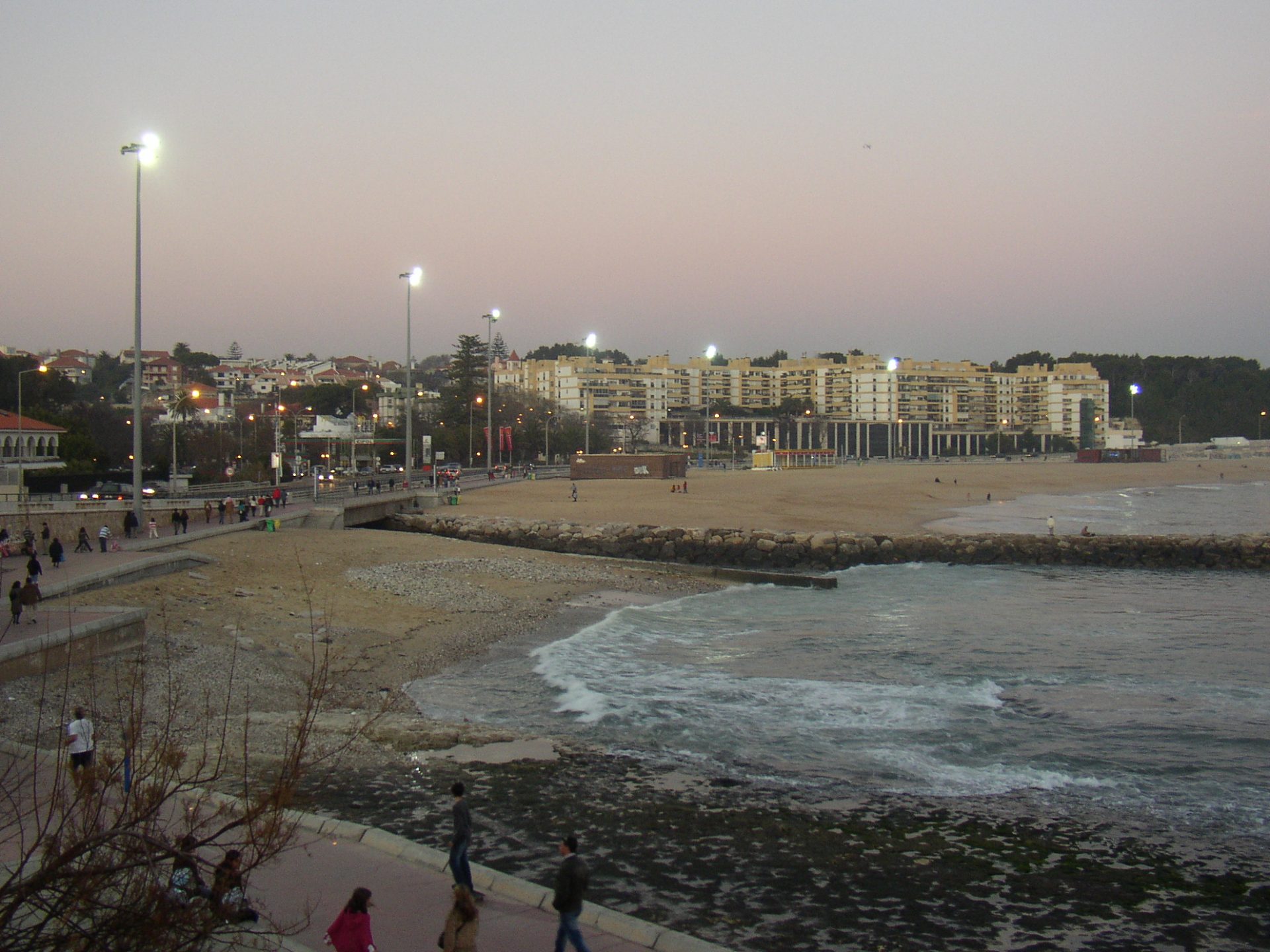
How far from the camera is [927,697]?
15828 millimetres

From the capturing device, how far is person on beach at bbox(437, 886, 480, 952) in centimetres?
630

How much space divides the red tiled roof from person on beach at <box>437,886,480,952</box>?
46.2m

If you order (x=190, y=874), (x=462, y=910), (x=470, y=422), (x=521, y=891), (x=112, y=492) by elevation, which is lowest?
(x=521, y=891)

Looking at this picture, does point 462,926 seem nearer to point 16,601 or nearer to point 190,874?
point 190,874

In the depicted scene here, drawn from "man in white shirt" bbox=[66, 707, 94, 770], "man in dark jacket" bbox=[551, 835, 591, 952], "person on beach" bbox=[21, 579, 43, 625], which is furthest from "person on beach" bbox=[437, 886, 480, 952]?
"person on beach" bbox=[21, 579, 43, 625]

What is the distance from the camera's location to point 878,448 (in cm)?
19825

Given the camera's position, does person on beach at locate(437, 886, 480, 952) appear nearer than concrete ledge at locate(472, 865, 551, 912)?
Yes

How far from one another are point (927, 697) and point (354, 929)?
38.6 feet

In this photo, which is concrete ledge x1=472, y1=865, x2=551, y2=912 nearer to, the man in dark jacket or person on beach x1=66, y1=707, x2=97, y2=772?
the man in dark jacket

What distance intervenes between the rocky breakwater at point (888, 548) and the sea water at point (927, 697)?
348 inches

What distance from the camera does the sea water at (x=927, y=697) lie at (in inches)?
480

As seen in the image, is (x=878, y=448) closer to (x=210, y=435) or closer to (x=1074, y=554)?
(x=210, y=435)

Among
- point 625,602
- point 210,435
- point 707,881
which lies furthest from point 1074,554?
point 210,435

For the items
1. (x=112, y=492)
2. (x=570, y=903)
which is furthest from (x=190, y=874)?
(x=112, y=492)
